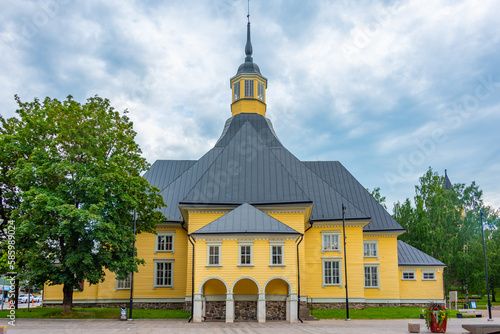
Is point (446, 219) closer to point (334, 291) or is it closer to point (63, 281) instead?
point (334, 291)

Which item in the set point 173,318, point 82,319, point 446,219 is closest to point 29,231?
point 82,319

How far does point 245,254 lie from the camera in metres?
26.5

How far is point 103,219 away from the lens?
86.5ft

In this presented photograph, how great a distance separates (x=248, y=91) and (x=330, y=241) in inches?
723

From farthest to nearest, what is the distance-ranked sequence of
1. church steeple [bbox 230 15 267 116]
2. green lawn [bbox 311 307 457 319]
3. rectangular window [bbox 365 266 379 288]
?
church steeple [bbox 230 15 267 116], rectangular window [bbox 365 266 379 288], green lawn [bbox 311 307 457 319]

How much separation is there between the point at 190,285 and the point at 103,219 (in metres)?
8.11

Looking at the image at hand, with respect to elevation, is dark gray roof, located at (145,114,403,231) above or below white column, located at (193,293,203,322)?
above

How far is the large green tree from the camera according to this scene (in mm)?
25016

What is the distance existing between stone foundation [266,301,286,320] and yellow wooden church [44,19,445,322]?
0.06 meters

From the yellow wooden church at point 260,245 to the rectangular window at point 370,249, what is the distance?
0.09 metres

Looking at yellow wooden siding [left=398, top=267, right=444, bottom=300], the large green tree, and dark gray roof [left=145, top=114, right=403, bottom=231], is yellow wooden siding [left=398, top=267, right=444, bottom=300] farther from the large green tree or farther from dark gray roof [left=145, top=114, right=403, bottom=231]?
the large green tree

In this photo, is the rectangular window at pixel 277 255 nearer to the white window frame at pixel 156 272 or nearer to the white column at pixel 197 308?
the white column at pixel 197 308

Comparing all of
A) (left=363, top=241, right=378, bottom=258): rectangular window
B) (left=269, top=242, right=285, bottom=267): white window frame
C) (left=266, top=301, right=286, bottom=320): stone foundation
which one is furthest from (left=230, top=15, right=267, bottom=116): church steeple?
(left=266, top=301, right=286, bottom=320): stone foundation

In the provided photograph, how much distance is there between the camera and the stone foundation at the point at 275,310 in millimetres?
26719
